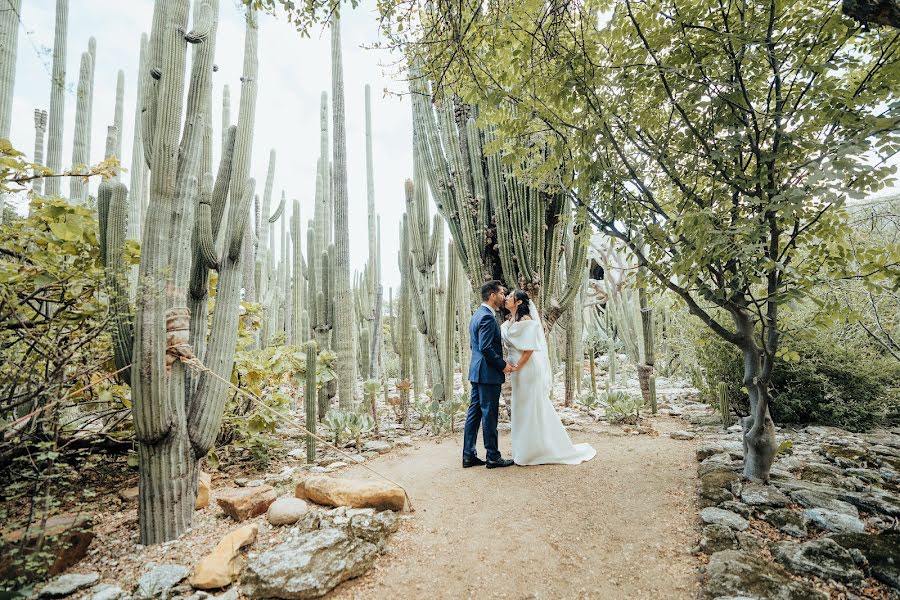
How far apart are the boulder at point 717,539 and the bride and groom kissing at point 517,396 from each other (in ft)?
4.89

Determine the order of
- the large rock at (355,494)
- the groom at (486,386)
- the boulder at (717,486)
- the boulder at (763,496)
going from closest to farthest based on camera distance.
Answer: the boulder at (763,496) → the boulder at (717,486) → the large rock at (355,494) → the groom at (486,386)

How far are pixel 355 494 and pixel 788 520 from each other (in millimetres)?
2479

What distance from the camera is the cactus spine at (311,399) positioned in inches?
150

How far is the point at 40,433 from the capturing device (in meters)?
2.13

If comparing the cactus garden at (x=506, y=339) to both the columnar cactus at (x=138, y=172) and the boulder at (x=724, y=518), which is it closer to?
the boulder at (x=724, y=518)

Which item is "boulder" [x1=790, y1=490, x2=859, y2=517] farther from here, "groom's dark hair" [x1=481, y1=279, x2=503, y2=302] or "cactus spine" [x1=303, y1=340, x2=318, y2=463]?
"cactus spine" [x1=303, y1=340, x2=318, y2=463]

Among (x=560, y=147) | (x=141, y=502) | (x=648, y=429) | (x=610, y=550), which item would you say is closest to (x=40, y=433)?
(x=141, y=502)

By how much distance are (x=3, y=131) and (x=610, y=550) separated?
5.70 m

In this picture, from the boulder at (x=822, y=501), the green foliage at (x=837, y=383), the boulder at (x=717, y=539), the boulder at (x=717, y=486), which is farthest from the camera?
the green foliage at (x=837, y=383)

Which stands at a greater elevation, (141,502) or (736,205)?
(736,205)

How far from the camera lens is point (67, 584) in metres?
1.78

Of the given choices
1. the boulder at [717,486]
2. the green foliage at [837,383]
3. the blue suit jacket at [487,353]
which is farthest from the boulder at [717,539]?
the green foliage at [837,383]

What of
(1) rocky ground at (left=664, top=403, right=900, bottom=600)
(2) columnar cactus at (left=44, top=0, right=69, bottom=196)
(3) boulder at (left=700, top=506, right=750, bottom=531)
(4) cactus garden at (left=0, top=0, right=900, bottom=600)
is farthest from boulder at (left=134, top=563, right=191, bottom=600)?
(2) columnar cactus at (left=44, top=0, right=69, bottom=196)

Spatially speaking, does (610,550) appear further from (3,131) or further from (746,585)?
(3,131)
